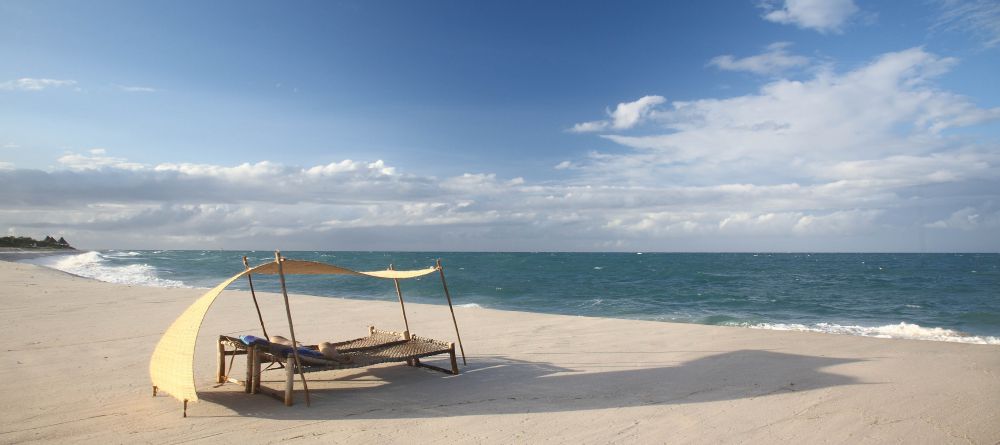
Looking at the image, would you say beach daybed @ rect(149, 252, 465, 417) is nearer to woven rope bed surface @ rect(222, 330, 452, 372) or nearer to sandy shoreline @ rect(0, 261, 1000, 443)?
woven rope bed surface @ rect(222, 330, 452, 372)

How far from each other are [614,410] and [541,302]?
19.5 metres

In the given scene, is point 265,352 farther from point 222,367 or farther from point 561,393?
point 561,393

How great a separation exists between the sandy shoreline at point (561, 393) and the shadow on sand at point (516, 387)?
1.0 inches

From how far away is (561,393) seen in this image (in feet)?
21.2

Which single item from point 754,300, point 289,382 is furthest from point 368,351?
point 754,300

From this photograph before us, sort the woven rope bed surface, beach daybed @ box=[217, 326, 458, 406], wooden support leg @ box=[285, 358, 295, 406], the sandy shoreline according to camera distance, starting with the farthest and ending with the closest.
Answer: the woven rope bed surface → beach daybed @ box=[217, 326, 458, 406] → wooden support leg @ box=[285, 358, 295, 406] → the sandy shoreline

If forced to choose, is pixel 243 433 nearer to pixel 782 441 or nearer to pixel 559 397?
pixel 559 397

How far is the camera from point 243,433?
16.5 ft

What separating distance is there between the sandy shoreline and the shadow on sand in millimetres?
25

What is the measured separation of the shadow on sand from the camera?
5840mm

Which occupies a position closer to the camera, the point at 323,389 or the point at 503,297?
the point at 323,389

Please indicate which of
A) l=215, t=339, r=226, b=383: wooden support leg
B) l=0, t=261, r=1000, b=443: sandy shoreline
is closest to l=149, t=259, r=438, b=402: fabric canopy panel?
l=0, t=261, r=1000, b=443: sandy shoreline

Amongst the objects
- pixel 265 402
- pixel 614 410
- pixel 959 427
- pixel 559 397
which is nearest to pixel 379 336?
pixel 265 402

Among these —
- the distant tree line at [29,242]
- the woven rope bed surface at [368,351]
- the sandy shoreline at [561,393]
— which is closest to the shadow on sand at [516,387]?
the sandy shoreline at [561,393]
